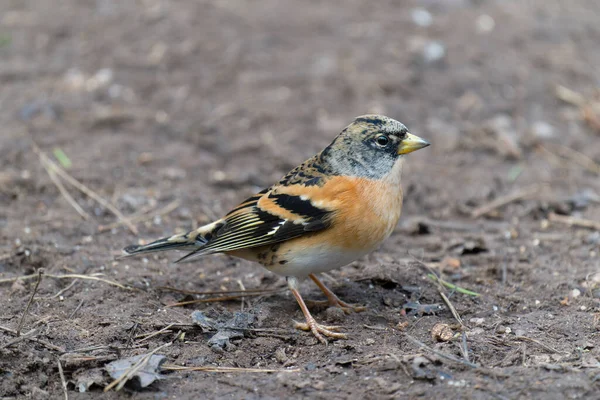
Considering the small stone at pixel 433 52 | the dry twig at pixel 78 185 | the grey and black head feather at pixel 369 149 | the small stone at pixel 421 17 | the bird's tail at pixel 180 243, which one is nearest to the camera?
the grey and black head feather at pixel 369 149

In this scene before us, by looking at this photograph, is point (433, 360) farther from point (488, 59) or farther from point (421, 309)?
point (488, 59)

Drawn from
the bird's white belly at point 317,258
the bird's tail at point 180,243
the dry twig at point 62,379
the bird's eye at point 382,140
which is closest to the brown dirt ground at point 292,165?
the dry twig at point 62,379

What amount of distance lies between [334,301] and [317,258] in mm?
475

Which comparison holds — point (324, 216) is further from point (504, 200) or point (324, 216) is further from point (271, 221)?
point (504, 200)

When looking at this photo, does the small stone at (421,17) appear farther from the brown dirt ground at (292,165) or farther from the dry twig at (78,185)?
the dry twig at (78,185)

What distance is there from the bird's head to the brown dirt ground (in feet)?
2.56

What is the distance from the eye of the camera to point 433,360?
11.7ft

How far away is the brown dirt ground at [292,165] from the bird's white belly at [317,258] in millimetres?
343

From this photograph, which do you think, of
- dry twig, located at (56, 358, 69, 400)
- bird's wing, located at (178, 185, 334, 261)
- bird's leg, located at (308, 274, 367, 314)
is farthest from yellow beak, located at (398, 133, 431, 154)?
dry twig, located at (56, 358, 69, 400)

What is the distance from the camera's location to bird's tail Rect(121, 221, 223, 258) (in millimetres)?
4688

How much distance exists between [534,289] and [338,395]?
74.0 inches

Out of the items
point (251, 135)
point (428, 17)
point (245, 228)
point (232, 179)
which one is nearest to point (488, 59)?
point (428, 17)

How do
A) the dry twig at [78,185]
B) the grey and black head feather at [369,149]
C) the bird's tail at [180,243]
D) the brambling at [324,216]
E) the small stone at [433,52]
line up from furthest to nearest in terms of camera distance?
1. the small stone at [433,52]
2. the dry twig at [78,185]
3. the bird's tail at [180,243]
4. the grey and black head feather at [369,149]
5. the brambling at [324,216]

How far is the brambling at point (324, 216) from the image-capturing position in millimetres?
4285
